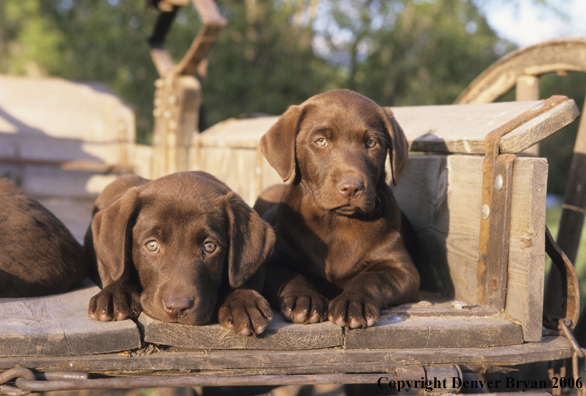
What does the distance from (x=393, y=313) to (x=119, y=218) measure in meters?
1.44

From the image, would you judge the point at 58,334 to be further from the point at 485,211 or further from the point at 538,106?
the point at 538,106

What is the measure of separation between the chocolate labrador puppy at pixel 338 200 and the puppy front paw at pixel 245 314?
0.40 meters

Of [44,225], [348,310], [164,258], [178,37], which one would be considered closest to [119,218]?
[164,258]

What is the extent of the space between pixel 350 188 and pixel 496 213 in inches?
29.9

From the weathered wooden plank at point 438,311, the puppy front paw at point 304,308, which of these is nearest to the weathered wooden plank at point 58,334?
the puppy front paw at point 304,308

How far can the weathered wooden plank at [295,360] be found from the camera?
92.0 inches

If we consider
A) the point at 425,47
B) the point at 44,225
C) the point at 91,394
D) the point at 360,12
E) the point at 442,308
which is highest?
the point at 360,12

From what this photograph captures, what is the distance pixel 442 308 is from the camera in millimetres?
3062

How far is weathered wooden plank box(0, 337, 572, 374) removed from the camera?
2338 millimetres

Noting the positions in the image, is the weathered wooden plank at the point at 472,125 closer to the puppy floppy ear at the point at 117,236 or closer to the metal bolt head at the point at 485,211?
the metal bolt head at the point at 485,211

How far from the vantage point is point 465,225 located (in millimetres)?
3375

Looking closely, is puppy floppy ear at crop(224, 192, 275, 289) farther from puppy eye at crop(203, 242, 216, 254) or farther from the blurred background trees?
the blurred background trees

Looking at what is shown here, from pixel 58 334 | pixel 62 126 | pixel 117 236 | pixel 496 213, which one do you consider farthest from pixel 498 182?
pixel 62 126

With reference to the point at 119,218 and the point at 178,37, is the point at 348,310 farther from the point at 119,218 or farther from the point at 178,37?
the point at 178,37
